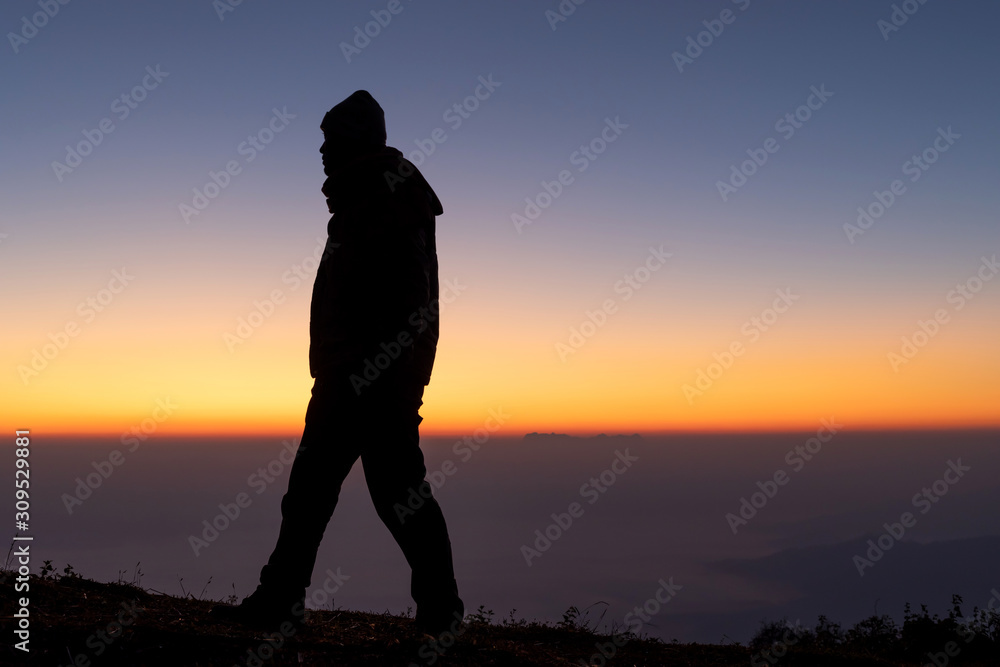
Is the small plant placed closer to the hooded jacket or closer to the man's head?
the hooded jacket

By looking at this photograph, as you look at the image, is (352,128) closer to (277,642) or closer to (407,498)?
(407,498)

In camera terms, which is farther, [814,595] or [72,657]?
[814,595]

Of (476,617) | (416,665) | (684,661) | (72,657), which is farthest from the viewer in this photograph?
(476,617)

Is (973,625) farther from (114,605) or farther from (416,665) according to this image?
(114,605)

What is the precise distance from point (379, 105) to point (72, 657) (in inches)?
127

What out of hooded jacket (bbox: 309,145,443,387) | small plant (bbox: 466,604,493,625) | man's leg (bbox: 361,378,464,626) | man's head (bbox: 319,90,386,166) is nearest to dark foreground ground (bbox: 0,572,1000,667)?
small plant (bbox: 466,604,493,625)

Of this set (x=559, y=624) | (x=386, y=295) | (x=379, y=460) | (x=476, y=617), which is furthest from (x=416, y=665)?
(x=559, y=624)

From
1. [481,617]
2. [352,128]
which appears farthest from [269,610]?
[352,128]

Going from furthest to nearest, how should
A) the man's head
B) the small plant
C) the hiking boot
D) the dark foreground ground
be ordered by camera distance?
the small plant, the man's head, the hiking boot, the dark foreground ground

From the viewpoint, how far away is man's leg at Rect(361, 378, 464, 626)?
369 cm

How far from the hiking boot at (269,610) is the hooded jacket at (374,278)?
3.92ft

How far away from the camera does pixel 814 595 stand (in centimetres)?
17900

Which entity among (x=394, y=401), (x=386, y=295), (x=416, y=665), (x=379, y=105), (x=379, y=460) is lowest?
(x=416, y=665)

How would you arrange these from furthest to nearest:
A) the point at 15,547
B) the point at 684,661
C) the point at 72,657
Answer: the point at 684,661 < the point at 15,547 < the point at 72,657
